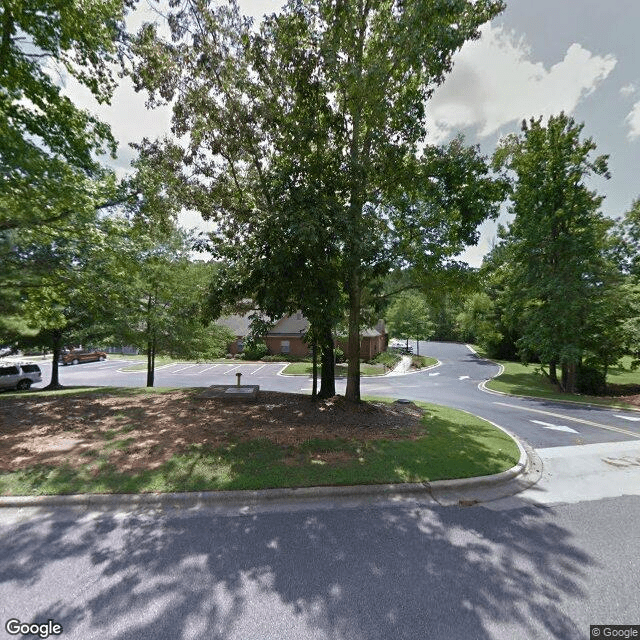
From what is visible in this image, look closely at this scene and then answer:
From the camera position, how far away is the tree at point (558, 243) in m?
17.6

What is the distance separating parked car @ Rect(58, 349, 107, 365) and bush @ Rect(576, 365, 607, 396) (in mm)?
41306

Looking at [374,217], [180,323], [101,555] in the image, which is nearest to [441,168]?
[374,217]

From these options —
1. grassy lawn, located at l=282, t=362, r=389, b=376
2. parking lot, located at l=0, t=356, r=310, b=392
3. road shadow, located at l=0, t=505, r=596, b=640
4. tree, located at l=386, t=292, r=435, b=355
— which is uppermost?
tree, located at l=386, t=292, r=435, b=355

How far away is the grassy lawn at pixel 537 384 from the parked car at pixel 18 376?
28192mm

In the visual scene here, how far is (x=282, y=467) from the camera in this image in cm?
581

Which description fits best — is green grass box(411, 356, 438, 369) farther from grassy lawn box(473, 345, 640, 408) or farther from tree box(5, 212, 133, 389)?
tree box(5, 212, 133, 389)

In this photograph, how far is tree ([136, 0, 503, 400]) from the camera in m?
7.40

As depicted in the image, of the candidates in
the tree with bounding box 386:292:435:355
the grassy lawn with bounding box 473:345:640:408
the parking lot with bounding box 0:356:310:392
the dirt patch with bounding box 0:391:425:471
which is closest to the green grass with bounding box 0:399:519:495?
the dirt patch with bounding box 0:391:425:471

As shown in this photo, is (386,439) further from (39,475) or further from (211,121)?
(211,121)

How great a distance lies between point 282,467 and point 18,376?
2217 centimetres

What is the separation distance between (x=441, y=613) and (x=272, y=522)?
2263 millimetres

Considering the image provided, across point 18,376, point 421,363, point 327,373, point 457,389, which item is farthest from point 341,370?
point 18,376

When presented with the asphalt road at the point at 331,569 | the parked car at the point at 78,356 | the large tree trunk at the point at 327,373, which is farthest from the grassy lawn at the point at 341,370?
the parked car at the point at 78,356

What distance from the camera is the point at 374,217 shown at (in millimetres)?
10336
